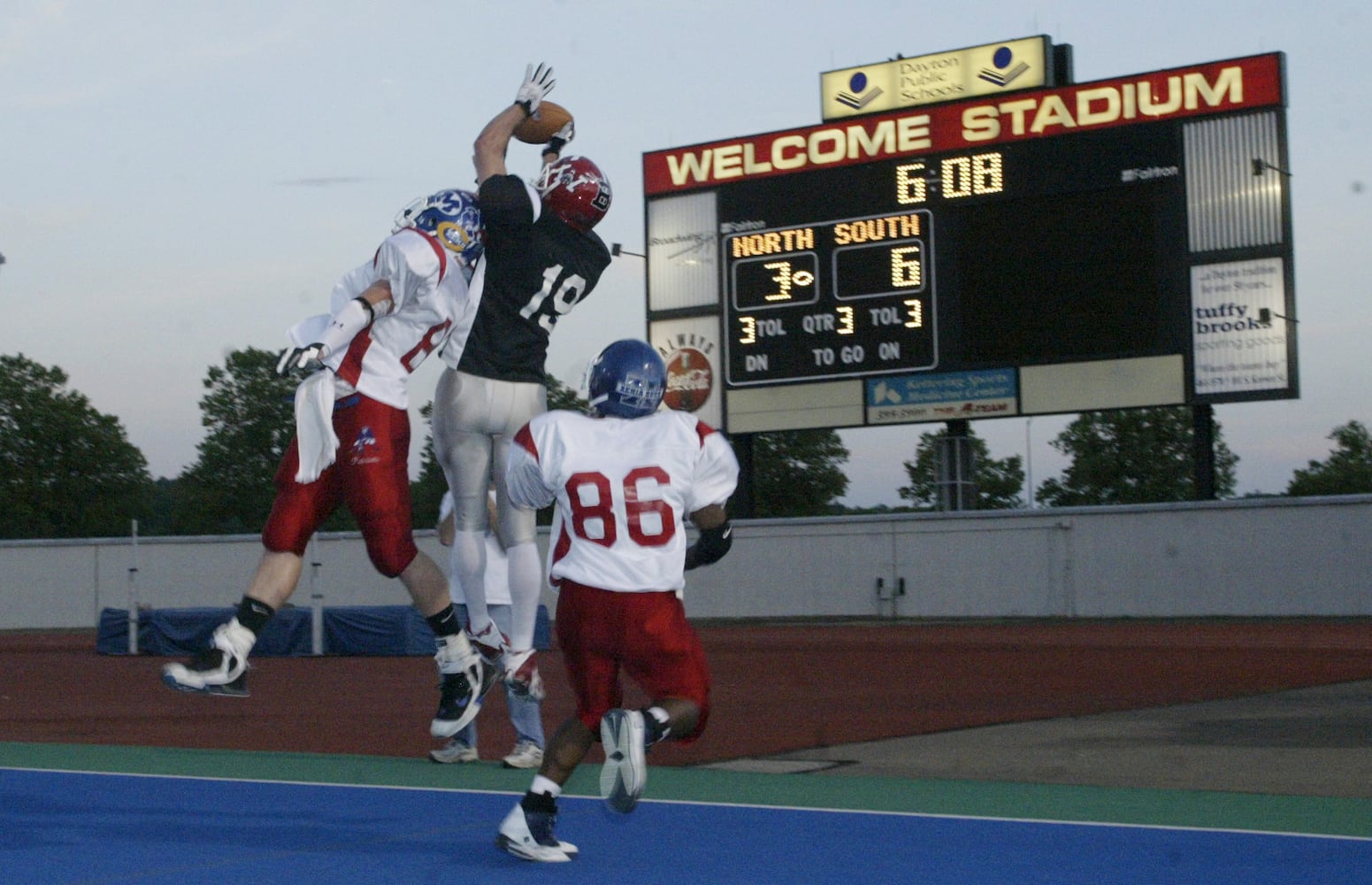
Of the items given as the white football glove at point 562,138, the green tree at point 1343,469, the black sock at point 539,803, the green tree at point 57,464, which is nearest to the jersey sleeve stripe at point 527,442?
the black sock at point 539,803

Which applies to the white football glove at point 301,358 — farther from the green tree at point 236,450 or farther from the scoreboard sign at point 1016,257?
the green tree at point 236,450

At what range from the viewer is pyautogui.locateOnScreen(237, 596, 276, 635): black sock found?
602 cm

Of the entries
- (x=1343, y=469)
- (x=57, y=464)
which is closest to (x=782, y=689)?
(x=57, y=464)

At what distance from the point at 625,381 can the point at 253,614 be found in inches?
71.7

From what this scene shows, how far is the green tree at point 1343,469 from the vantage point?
85.2 m

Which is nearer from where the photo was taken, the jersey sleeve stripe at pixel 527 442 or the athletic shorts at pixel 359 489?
the jersey sleeve stripe at pixel 527 442

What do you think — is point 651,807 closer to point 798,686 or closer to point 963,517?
point 798,686

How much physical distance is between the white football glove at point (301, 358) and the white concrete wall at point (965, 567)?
62.9 feet

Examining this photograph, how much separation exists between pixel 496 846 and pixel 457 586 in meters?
2.98

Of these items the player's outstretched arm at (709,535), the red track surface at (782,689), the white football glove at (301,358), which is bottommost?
the red track surface at (782,689)

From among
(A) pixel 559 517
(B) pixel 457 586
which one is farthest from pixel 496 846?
(B) pixel 457 586

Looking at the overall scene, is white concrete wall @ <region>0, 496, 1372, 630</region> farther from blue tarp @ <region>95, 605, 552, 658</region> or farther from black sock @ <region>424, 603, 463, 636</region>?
black sock @ <region>424, 603, 463, 636</region>

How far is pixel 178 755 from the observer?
27.9 ft

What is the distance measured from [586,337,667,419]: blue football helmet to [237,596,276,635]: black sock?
63.3 inches
